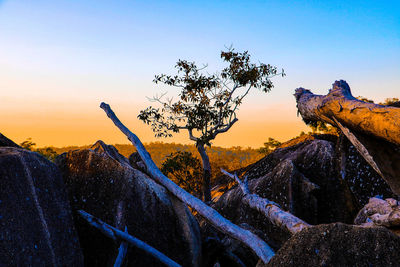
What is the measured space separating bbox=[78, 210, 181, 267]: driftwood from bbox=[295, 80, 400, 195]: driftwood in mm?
3773

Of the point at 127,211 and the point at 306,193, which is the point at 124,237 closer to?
the point at 127,211

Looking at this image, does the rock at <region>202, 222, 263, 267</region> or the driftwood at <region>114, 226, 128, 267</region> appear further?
the rock at <region>202, 222, 263, 267</region>

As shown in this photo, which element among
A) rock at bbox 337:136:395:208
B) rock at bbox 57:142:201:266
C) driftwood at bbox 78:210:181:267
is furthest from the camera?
rock at bbox 337:136:395:208

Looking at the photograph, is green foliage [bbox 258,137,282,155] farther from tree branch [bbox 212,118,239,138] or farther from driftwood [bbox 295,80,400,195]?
driftwood [bbox 295,80,400,195]

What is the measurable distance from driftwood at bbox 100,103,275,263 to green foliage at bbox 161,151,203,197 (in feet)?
30.1

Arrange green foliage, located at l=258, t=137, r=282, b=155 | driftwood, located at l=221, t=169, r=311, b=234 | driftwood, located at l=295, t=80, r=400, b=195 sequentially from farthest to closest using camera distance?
green foliage, located at l=258, t=137, r=282, b=155, driftwood, located at l=221, t=169, r=311, b=234, driftwood, located at l=295, t=80, r=400, b=195

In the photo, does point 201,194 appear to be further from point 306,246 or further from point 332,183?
point 306,246

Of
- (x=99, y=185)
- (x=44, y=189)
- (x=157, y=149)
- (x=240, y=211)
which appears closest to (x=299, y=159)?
(x=240, y=211)

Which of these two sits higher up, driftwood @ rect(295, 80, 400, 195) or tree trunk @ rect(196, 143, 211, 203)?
driftwood @ rect(295, 80, 400, 195)

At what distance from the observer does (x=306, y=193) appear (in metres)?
9.60

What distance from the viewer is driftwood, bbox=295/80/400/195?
159 inches

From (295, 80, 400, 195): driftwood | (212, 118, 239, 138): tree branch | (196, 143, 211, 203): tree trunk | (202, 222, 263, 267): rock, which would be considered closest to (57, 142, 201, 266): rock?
(202, 222, 263, 267): rock

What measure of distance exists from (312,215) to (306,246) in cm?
630

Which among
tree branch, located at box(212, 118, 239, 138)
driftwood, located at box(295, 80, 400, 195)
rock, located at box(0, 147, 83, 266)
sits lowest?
rock, located at box(0, 147, 83, 266)
